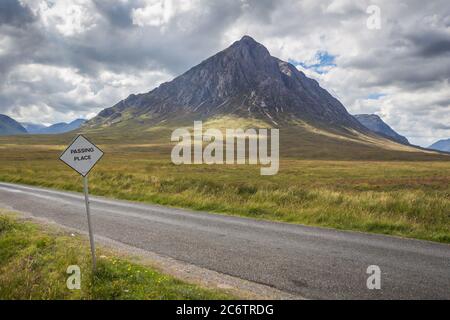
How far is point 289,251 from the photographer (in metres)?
9.98

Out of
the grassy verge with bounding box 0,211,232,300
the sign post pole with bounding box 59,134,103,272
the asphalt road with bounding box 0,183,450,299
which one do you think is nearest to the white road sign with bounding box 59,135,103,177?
the sign post pole with bounding box 59,134,103,272

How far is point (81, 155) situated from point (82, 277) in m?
3.03

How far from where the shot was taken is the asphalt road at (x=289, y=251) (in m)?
7.44

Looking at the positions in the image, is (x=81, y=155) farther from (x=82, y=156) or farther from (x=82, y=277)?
(x=82, y=277)

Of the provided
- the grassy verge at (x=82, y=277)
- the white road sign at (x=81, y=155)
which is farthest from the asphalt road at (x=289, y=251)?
the white road sign at (x=81, y=155)

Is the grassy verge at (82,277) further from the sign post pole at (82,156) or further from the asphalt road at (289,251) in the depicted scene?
the asphalt road at (289,251)

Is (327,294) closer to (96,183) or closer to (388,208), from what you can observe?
(388,208)

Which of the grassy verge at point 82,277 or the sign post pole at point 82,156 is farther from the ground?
the sign post pole at point 82,156

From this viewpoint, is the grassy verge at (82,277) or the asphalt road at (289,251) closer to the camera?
the grassy verge at (82,277)

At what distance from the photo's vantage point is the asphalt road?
24.4ft

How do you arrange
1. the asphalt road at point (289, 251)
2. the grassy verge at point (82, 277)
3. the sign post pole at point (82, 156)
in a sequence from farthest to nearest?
the sign post pole at point (82, 156)
the asphalt road at point (289, 251)
the grassy verge at point (82, 277)

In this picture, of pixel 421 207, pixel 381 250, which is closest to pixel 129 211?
pixel 381 250

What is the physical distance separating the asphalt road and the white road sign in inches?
137

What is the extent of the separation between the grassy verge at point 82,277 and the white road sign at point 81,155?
2483mm
